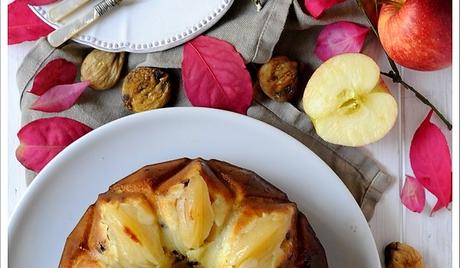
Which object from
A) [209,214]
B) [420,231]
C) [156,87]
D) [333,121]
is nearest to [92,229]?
[209,214]

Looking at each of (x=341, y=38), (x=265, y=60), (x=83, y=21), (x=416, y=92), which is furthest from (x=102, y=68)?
(x=416, y=92)

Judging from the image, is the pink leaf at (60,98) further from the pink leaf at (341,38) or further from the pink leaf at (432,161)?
the pink leaf at (432,161)

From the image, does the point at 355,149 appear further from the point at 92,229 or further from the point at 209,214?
the point at 92,229

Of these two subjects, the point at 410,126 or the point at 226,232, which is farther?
the point at 410,126

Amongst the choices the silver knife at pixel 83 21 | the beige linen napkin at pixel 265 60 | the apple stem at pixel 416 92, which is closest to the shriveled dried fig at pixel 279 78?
the beige linen napkin at pixel 265 60

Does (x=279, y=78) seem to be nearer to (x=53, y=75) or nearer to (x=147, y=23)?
(x=147, y=23)

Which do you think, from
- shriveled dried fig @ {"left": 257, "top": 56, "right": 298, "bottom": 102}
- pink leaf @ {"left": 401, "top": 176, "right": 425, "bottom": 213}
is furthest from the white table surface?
shriveled dried fig @ {"left": 257, "top": 56, "right": 298, "bottom": 102}
